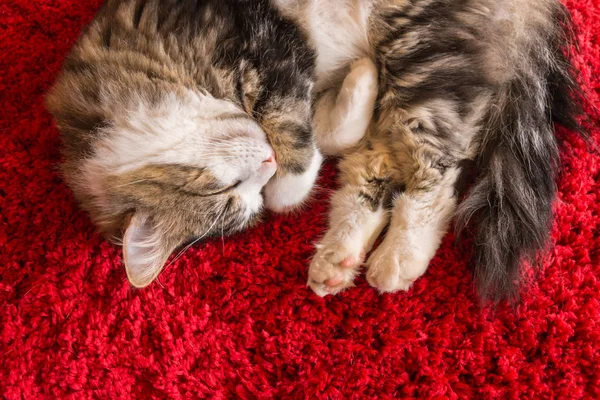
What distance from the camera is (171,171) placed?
1.22 meters

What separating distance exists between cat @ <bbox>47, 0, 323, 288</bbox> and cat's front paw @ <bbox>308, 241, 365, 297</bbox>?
0.26 meters

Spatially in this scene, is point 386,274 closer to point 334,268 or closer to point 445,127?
point 334,268

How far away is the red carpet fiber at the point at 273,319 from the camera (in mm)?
1304

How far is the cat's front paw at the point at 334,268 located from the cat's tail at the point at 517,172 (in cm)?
31

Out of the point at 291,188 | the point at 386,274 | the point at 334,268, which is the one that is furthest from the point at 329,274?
the point at 291,188

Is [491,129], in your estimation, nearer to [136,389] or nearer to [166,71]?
[166,71]

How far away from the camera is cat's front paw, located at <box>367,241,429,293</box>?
1336 millimetres

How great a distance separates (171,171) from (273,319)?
0.51 m

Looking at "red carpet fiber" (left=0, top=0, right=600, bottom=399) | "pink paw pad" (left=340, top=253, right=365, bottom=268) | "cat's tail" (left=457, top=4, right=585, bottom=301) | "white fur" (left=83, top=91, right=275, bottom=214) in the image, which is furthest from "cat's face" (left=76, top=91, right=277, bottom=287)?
"cat's tail" (left=457, top=4, right=585, bottom=301)

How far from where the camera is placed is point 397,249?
4.43 ft

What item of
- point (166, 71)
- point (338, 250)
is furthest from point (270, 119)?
point (338, 250)

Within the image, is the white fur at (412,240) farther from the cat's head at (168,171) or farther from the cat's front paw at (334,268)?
the cat's head at (168,171)

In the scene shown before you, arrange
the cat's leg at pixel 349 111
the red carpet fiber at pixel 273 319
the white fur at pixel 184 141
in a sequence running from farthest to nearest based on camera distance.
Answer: the cat's leg at pixel 349 111 < the red carpet fiber at pixel 273 319 < the white fur at pixel 184 141

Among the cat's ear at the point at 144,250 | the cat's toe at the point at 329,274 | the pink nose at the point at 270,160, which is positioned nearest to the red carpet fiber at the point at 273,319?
the cat's toe at the point at 329,274
